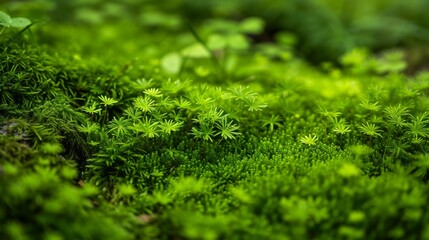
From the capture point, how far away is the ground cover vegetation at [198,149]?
164 cm

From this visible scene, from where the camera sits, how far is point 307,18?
13.6 ft

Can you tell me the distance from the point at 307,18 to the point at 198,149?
2613mm

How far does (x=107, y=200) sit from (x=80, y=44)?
183 centimetres

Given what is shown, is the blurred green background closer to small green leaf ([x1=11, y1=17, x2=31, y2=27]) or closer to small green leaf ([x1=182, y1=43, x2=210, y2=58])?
small green leaf ([x1=182, y1=43, x2=210, y2=58])

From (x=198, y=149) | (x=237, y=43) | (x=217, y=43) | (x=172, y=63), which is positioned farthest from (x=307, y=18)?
(x=198, y=149)

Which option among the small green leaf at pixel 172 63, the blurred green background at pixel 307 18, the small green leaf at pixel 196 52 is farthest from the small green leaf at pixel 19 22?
the blurred green background at pixel 307 18

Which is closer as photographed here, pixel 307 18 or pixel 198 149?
pixel 198 149

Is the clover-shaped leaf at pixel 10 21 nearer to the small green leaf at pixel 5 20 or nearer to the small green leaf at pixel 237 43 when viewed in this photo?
the small green leaf at pixel 5 20

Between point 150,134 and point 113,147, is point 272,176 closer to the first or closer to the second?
point 150,134

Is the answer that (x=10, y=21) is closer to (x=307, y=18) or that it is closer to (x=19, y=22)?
(x=19, y=22)

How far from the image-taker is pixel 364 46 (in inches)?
161

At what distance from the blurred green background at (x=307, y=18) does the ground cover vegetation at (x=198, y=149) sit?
2.88 ft

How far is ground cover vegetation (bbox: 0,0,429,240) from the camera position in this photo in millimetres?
1638

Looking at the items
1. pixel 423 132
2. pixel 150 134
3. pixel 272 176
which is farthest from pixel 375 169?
pixel 150 134
